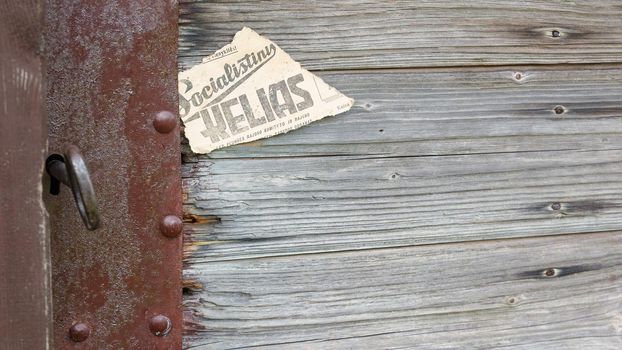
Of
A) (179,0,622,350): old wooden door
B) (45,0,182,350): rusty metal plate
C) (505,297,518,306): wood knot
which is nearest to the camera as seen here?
(45,0,182,350): rusty metal plate

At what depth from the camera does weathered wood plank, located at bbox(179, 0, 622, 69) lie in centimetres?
89

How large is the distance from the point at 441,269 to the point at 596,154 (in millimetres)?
308

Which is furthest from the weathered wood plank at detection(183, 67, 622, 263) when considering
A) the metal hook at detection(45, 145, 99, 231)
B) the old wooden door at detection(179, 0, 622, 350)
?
the metal hook at detection(45, 145, 99, 231)

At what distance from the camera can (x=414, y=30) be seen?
96 cm

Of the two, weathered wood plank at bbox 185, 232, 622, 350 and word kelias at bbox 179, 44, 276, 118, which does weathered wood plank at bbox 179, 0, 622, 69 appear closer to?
word kelias at bbox 179, 44, 276, 118

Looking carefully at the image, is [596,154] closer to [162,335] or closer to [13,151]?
[162,335]

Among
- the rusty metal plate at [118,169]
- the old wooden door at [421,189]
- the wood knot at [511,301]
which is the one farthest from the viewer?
the wood knot at [511,301]

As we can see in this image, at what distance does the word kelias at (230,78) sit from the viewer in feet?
2.91

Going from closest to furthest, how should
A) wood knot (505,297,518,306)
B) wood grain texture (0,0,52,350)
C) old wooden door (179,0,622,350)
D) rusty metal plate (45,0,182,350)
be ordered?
wood grain texture (0,0,52,350) → rusty metal plate (45,0,182,350) → old wooden door (179,0,622,350) → wood knot (505,297,518,306)

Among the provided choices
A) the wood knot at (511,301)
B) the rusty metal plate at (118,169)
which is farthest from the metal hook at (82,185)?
the wood knot at (511,301)

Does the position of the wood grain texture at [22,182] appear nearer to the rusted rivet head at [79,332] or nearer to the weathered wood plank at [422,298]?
the rusted rivet head at [79,332]

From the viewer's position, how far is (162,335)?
876 millimetres

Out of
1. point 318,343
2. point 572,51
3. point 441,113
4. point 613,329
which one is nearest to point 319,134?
point 441,113

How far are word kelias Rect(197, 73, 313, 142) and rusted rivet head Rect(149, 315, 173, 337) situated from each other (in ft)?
0.79
